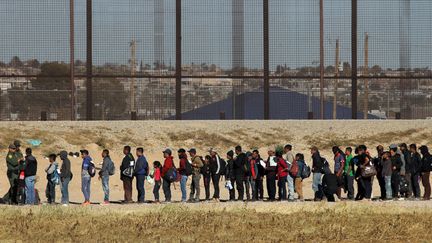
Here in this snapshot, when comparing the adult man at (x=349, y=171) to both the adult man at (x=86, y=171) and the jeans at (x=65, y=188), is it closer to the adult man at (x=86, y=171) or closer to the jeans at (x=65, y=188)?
the adult man at (x=86, y=171)

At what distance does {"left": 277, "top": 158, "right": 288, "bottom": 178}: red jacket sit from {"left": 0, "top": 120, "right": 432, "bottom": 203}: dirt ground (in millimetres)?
9108

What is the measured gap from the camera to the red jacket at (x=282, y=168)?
1195 inches

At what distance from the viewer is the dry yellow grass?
75.8 ft

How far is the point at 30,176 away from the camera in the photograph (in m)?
29.3

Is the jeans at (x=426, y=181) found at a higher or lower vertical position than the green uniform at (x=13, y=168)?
lower

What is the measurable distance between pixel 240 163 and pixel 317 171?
1.75 meters

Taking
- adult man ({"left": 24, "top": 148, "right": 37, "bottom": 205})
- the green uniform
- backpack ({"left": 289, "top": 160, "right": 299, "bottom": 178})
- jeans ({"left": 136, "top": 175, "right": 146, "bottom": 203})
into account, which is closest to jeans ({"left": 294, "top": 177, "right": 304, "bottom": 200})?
backpack ({"left": 289, "top": 160, "right": 299, "bottom": 178})

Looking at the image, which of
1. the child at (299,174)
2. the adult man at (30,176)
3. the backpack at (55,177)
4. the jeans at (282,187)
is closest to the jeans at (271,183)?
the jeans at (282,187)

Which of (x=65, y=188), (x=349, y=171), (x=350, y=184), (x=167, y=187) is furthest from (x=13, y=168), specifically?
(x=350, y=184)

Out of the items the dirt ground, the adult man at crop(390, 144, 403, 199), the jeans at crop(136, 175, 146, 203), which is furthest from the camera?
the dirt ground

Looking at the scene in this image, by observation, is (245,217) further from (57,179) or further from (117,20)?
(117,20)

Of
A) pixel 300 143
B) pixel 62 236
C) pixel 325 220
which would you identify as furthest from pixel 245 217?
pixel 300 143

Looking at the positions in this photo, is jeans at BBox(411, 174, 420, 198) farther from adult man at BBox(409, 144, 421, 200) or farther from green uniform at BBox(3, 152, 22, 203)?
green uniform at BBox(3, 152, 22, 203)

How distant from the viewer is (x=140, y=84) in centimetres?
4344
